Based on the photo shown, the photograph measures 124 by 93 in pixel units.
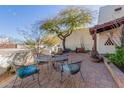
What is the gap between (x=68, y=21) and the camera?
13.4 m

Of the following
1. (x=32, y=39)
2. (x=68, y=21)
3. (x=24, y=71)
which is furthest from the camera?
(x=68, y=21)

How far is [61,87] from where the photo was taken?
162 inches

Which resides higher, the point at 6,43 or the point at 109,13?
the point at 109,13

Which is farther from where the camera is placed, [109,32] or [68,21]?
[68,21]

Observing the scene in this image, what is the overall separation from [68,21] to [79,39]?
1968 mm

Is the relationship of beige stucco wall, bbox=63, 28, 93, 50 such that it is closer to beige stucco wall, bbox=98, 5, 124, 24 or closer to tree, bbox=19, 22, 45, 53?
beige stucco wall, bbox=98, 5, 124, 24

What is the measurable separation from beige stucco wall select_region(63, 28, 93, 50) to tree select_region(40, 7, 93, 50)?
0.57 meters

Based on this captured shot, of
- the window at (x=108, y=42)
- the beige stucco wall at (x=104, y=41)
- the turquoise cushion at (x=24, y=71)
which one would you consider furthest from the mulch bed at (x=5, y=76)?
the window at (x=108, y=42)

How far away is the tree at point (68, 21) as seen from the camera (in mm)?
12978

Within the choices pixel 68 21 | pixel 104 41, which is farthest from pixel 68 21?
pixel 104 41

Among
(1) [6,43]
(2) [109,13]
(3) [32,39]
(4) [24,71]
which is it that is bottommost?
(4) [24,71]

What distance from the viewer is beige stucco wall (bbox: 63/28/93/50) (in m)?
13.9

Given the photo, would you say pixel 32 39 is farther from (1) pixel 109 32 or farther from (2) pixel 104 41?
(1) pixel 109 32

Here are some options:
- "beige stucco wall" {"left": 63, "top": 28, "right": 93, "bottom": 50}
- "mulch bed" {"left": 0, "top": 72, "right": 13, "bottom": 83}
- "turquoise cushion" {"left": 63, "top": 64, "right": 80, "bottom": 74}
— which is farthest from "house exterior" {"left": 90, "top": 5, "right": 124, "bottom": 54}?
"mulch bed" {"left": 0, "top": 72, "right": 13, "bottom": 83}
